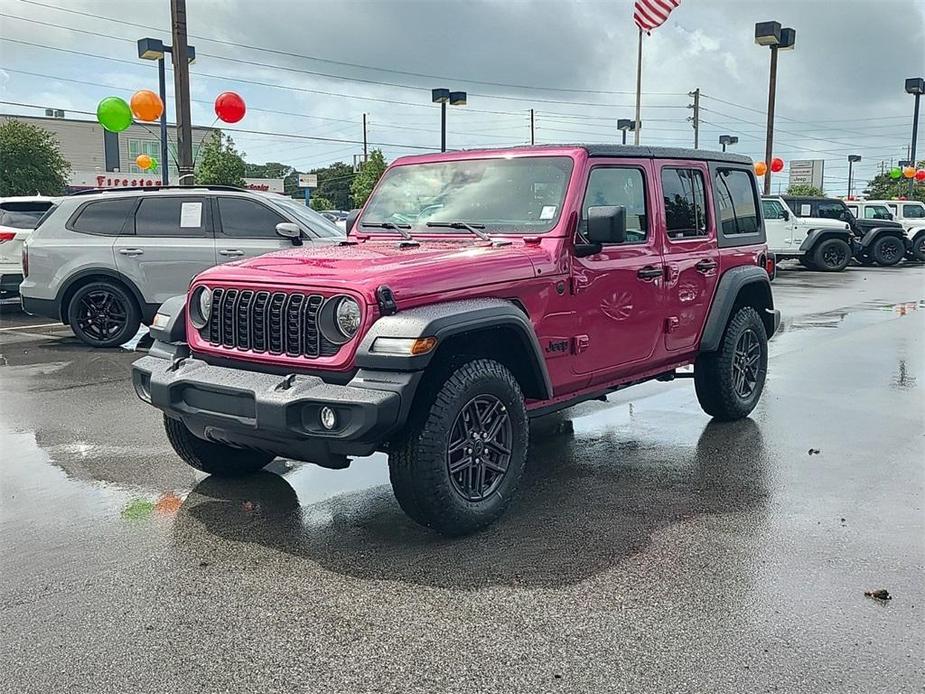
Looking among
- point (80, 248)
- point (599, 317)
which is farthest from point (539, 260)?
point (80, 248)

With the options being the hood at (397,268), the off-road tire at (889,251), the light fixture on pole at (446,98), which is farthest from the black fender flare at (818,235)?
the hood at (397,268)

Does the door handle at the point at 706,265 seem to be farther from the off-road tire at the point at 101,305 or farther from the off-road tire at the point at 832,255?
the off-road tire at the point at 832,255

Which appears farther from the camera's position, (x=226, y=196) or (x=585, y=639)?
(x=226, y=196)

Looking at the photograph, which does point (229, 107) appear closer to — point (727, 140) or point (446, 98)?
point (446, 98)

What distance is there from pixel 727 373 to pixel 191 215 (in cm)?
603

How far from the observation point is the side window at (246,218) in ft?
31.4

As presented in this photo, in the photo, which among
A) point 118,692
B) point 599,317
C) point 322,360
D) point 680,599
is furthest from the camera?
point 599,317

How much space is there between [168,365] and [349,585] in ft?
5.08

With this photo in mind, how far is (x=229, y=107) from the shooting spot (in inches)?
559

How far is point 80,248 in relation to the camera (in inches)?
377

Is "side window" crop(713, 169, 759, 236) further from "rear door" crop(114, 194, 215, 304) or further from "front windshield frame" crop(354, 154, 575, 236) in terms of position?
"rear door" crop(114, 194, 215, 304)

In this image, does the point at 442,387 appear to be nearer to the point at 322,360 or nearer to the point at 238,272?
the point at 322,360

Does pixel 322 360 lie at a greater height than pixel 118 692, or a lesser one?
greater

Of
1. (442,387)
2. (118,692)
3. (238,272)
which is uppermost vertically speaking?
(238,272)
